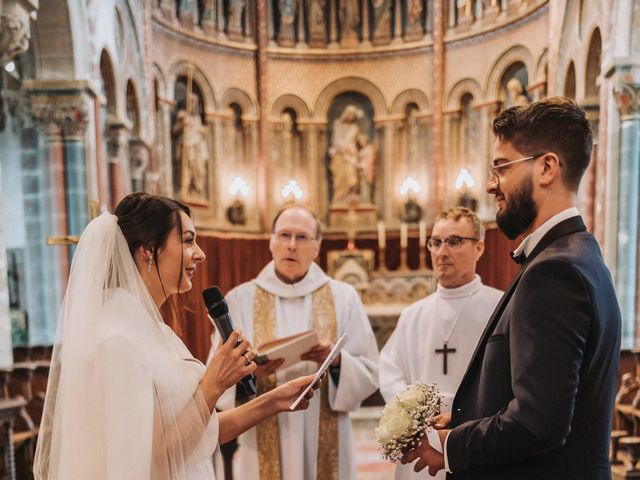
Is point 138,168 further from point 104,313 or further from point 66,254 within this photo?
point 104,313

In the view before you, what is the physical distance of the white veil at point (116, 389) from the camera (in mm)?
1649

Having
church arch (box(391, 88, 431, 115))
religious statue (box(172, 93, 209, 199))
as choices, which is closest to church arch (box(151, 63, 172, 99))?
religious statue (box(172, 93, 209, 199))

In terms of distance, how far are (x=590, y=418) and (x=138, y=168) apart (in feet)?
26.8

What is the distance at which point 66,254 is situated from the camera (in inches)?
246

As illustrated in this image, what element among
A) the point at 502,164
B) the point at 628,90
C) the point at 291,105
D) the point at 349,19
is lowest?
the point at 502,164

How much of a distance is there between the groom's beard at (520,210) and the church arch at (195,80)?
875 centimetres

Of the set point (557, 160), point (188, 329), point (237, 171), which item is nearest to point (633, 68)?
point (557, 160)

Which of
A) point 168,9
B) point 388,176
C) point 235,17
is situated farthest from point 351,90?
point 168,9

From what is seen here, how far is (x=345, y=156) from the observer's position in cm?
1164

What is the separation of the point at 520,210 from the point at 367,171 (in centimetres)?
1009

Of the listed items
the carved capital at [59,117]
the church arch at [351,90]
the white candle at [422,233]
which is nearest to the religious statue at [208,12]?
the church arch at [351,90]

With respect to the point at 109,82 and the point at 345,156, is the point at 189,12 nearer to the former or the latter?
the point at 109,82

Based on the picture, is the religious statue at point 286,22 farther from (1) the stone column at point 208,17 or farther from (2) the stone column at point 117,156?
(2) the stone column at point 117,156

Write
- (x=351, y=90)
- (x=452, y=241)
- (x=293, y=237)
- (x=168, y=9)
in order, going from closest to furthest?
(x=452, y=241) < (x=293, y=237) < (x=168, y=9) < (x=351, y=90)
